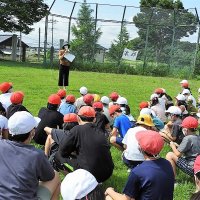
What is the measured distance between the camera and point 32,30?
37.9 metres

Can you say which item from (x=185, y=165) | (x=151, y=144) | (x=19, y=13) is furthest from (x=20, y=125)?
(x=19, y=13)

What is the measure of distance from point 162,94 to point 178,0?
43461mm

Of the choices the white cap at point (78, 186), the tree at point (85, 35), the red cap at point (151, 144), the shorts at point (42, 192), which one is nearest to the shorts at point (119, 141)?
the red cap at point (151, 144)

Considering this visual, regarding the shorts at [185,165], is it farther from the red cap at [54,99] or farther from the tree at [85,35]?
the tree at [85,35]

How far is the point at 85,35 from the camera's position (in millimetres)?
29172

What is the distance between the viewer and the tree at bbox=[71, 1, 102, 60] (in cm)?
2902

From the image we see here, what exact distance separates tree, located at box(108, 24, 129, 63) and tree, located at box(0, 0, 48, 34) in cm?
877

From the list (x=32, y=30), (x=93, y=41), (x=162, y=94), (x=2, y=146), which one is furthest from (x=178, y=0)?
(x=2, y=146)

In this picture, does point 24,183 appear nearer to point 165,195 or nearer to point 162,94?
point 165,195

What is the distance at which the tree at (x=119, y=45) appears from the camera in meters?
29.5

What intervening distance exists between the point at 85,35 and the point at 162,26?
552 cm

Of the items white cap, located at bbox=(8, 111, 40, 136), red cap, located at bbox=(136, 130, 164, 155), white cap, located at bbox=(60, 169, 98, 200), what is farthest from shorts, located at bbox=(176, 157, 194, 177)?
white cap, located at bbox=(60, 169, 98, 200)

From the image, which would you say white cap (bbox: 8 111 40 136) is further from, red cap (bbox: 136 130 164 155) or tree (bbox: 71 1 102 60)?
tree (bbox: 71 1 102 60)

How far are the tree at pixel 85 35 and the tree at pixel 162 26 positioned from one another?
3.14m
